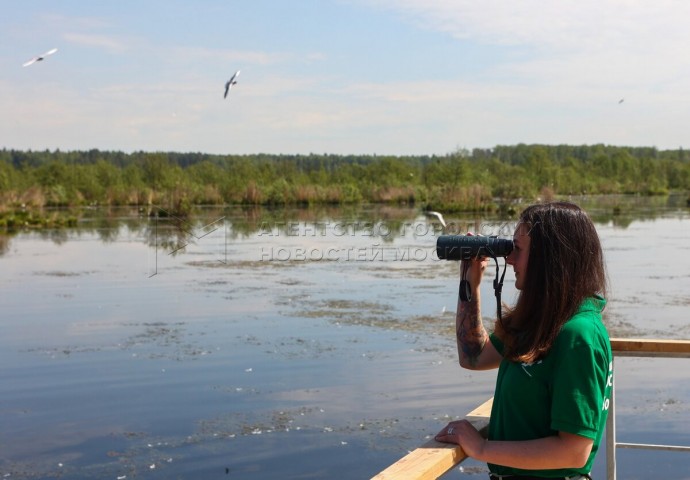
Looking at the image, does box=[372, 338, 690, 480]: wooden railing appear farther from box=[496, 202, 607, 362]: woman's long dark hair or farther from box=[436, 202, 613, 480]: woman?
box=[496, 202, 607, 362]: woman's long dark hair

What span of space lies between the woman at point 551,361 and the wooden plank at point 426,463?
0.11 ft

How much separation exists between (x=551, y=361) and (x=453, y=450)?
28 cm

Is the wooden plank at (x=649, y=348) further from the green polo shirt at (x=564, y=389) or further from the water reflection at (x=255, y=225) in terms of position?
the water reflection at (x=255, y=225)

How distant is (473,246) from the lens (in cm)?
199

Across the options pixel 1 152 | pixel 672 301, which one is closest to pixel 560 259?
pixel 672 301

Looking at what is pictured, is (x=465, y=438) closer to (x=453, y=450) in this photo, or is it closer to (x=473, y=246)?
(x=453, y=450)

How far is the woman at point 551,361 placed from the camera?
1.77 meters

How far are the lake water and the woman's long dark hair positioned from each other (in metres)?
3.70

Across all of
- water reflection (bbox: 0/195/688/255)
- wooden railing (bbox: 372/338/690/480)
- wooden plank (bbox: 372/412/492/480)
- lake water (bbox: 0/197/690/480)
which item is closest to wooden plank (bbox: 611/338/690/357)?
wooden railing (bbox: 372/338/690/480)

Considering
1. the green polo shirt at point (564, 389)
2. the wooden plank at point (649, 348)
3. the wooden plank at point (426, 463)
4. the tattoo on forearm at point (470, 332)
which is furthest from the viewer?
the wooden plank at point (649, 348)

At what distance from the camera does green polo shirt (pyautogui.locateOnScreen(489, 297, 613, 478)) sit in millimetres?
1765
